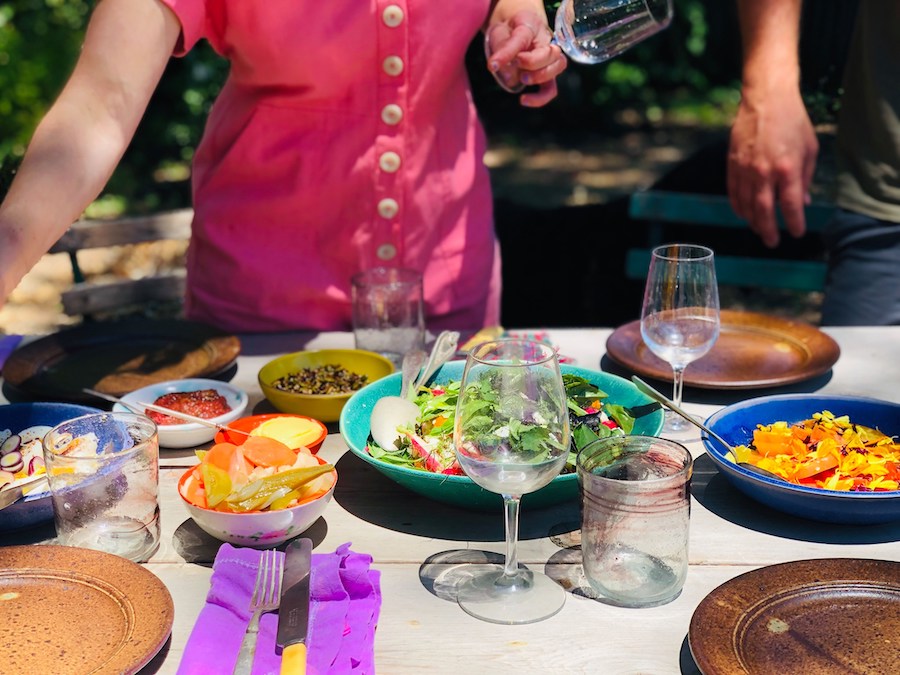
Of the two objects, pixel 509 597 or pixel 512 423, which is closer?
pixel 512 423

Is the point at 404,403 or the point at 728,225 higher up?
the point at 404,403

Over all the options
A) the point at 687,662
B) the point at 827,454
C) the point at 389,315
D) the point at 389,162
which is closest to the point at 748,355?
the point at 827,454

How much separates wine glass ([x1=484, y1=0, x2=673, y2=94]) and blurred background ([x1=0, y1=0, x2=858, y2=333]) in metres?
0.51

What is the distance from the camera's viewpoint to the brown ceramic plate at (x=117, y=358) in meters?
1.91

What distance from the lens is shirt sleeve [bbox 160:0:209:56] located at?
1839 millimetres

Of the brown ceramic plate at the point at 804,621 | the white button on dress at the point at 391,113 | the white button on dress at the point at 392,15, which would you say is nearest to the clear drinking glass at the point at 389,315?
the white button on dress at the point at 391,113

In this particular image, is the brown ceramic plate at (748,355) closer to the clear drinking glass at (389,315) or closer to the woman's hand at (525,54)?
the clear drinking glass at (389,315)

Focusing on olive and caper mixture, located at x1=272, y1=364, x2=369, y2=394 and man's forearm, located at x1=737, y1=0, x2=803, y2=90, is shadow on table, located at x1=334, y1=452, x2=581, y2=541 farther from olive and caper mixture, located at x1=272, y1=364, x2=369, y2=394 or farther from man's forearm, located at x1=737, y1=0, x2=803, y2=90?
man's forearm, located at x1=737, y1=0, x2=803, y2=90

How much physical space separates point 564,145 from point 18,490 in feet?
24.3

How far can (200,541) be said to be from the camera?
138cm

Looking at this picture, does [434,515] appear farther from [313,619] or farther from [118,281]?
[118,281]

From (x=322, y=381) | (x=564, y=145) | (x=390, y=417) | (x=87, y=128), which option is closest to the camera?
(x=390, y=417)

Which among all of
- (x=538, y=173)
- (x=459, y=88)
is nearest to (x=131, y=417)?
(x=459, y=88)

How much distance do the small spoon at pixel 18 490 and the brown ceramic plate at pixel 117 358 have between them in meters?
0.38
